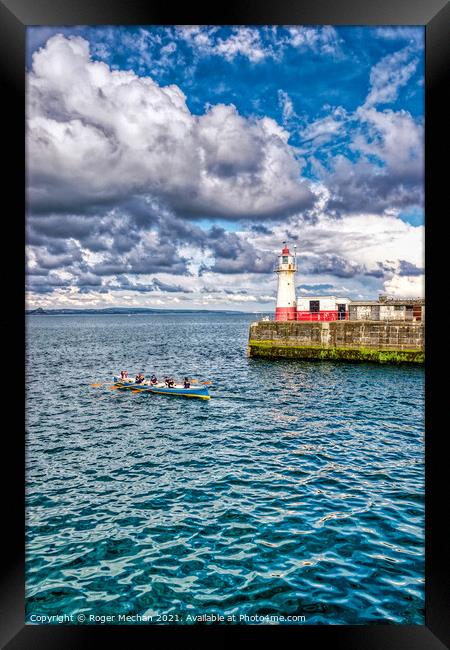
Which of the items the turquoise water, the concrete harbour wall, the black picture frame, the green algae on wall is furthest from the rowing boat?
the black picture frame

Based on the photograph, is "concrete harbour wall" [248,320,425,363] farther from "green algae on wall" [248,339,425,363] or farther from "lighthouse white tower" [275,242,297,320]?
"lighthouse white tower" [275,242,297,320]

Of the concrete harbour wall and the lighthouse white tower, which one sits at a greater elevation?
the lighthouse white tower

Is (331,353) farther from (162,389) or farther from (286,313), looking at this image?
(162,389)

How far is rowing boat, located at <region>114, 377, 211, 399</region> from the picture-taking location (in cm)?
2183

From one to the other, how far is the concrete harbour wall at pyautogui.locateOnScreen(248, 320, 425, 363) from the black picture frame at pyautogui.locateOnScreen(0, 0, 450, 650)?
2981 centimetres

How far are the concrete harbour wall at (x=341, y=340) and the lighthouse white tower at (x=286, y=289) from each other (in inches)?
161

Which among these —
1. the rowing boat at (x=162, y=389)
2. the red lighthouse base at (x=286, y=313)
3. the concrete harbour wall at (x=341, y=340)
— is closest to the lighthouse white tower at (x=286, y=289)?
the red lighthouse base at (x=286, y=313)

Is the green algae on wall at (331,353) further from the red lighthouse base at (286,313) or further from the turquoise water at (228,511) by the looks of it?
the turquoise water at (228,511)

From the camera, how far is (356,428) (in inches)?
634
